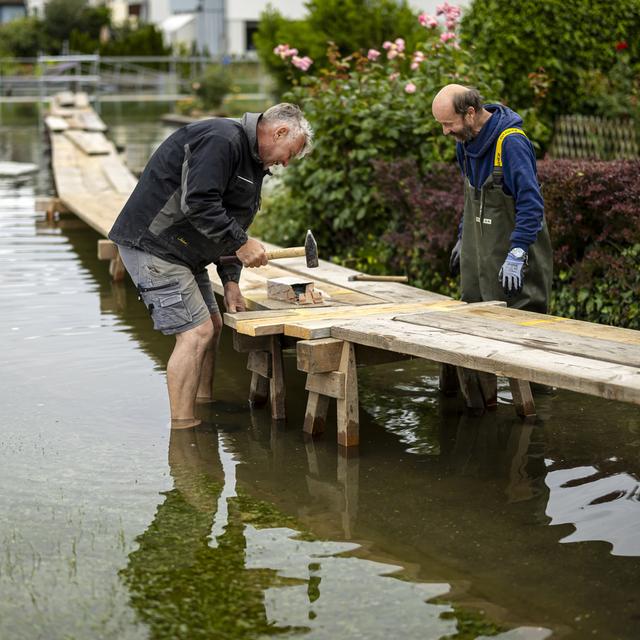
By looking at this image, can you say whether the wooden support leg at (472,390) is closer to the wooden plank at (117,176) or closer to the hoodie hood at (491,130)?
the hoodie hood at (491,130)

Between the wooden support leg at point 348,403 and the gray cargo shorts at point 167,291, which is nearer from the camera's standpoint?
the wooden support leg at point 348,403

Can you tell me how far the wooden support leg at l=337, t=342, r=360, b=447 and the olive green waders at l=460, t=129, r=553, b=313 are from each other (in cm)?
120

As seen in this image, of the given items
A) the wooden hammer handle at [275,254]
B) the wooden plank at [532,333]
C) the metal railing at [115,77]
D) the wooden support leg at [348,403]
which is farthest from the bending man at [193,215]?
the metal railing at [115,77]

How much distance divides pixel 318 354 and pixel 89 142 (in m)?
12.9

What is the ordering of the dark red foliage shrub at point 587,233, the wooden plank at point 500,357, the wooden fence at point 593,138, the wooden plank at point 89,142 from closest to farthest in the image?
the wooden plank at point 500,357 < the dark red foliage shrub at point 587,233 < the wooden fence at point 593,138 < the wooden plank at point 89,142

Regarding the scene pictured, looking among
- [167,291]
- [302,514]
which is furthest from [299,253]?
[302,514]

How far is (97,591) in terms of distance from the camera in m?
4.21

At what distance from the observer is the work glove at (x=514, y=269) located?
6.09 metres

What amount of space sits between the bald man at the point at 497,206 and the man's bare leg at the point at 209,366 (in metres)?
1.45

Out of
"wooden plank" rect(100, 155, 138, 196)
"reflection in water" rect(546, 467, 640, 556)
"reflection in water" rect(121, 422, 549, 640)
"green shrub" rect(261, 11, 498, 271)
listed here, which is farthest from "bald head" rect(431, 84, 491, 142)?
"wooden plank" rect(100, 155, 138, 196)

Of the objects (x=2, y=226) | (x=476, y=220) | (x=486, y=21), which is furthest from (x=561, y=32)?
(x=2, y=226)

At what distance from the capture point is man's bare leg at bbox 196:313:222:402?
21.6ft

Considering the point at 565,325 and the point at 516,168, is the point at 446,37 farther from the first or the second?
the point at 565,325

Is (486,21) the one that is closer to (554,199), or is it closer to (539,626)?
(554,199)
